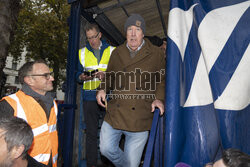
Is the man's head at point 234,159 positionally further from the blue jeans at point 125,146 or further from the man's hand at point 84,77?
the man's hand at point 84,77

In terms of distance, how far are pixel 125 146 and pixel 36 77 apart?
4.84 feet

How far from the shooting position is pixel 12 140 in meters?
1.53

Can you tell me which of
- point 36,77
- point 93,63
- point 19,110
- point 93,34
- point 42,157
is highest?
point 93,34

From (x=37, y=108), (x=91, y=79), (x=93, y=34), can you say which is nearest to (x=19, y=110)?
(x=37, y=108)

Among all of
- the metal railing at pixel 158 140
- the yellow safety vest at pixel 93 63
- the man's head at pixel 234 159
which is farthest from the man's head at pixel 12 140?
the yellow safety vest at pixel 93 63

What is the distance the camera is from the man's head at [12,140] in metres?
1.50

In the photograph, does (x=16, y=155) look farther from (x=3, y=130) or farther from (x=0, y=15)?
(x=0, y=15)

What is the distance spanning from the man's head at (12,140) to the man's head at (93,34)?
86.4 inches

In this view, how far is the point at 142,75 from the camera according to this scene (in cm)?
243

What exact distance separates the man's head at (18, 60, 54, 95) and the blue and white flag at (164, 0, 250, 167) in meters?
1.67

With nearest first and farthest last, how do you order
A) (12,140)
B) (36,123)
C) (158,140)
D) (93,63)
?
(12,140) < (158,140) < (36,123) < (93,63)

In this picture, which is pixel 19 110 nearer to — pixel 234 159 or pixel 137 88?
pixel 137 88

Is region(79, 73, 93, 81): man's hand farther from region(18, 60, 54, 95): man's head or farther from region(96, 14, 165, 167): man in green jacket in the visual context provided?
region(96, 14, 165, 167): man in green jacket

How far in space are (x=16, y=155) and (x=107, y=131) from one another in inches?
43.7
